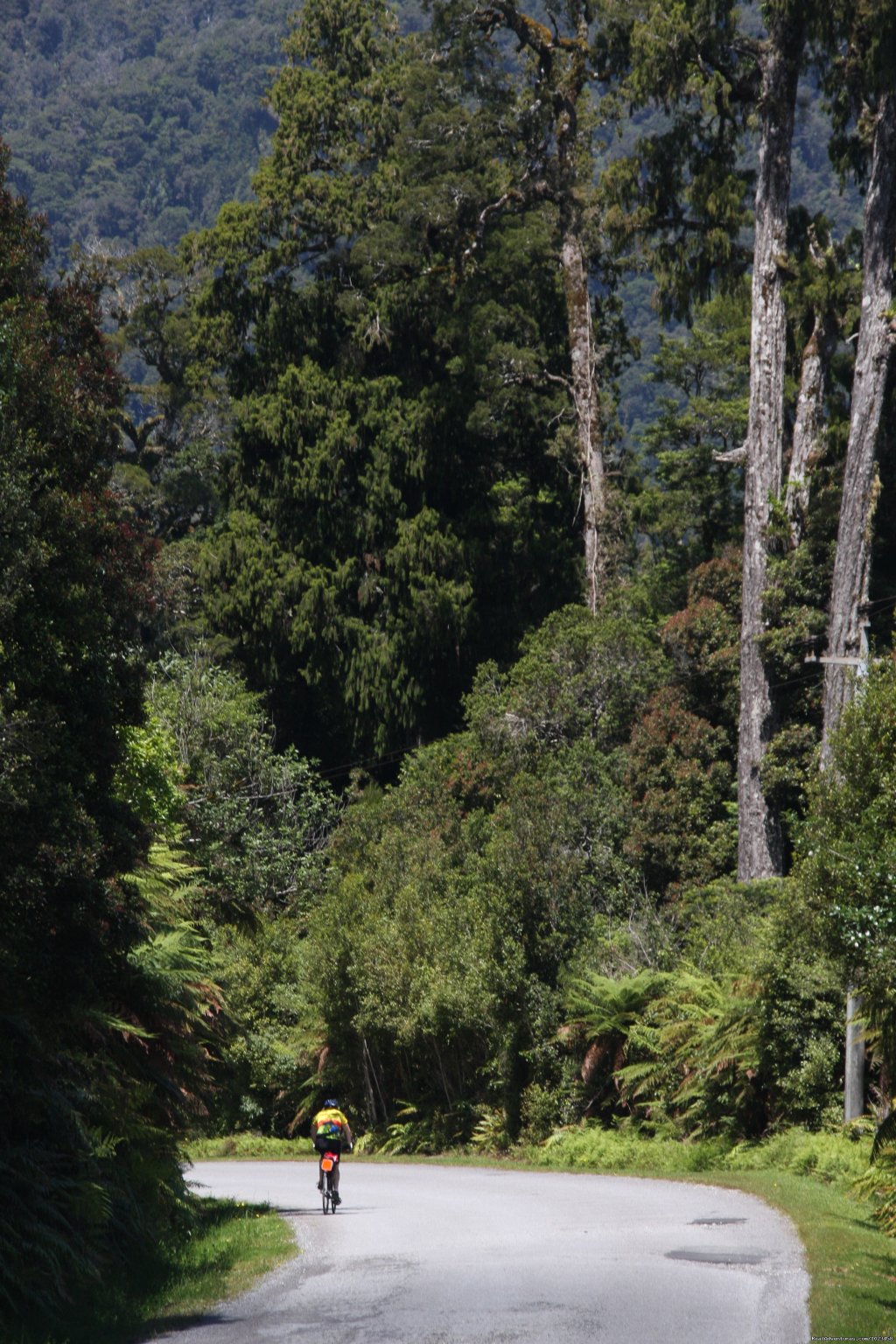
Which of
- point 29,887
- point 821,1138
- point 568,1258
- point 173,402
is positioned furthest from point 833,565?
point 173,402

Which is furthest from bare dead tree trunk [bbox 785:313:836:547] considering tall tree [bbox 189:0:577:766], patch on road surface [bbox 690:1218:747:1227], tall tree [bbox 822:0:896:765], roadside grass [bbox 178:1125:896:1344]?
patch on road surface [bbox 690:1218:747:1227]

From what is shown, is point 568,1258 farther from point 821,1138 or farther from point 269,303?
point 269,303

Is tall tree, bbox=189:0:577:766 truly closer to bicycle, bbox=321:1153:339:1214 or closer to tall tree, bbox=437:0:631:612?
tall tree, bbox=437:0:631:612

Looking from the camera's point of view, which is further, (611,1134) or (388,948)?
(388,948)

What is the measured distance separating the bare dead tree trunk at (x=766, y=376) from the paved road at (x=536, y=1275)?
13387 mm

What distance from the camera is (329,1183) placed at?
753 inches

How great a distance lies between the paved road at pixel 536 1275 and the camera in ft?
34.6

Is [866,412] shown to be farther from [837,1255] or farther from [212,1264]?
[212,1264]

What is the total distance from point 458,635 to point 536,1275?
30.8 meters

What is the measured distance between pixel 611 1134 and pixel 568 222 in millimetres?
25763

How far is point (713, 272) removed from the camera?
35656 millimetres

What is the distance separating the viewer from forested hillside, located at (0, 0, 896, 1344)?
13742mm

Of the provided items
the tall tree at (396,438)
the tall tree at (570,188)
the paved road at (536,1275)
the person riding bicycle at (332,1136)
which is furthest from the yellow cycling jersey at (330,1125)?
the tall tree at (396,438)

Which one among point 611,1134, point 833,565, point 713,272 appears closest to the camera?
point 611,1134
